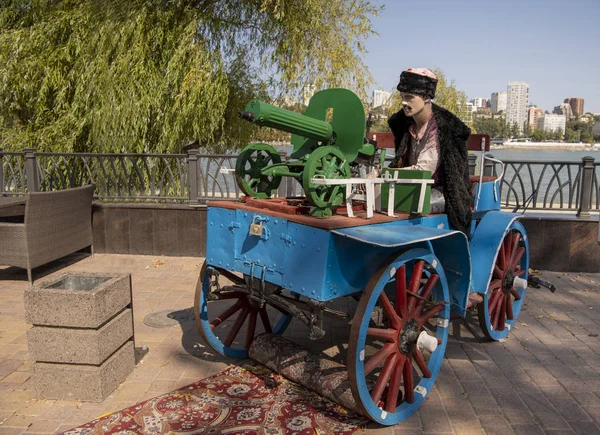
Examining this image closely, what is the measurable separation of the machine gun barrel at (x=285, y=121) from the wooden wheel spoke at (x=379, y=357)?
5.13 ft

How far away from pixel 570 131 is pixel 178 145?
74341 millimetres

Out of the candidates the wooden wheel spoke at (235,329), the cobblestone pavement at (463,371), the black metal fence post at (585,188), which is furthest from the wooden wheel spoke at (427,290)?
the black metal fence post at (585,188)

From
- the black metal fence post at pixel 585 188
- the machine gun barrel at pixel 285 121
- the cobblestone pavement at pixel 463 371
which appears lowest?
the cobblestone pavement at pixel 463 371

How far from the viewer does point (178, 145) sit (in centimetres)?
1012

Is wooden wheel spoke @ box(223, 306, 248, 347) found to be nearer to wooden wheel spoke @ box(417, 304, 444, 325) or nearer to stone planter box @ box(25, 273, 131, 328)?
stone planter box @ box(25, 273, 131, 328)

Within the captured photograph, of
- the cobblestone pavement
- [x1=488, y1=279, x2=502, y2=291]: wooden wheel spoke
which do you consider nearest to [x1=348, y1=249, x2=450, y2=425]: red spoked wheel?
the cobblestone pavement

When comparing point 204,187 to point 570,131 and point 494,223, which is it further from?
point 570,131

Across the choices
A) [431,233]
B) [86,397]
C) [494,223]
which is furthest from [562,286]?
[86,397]

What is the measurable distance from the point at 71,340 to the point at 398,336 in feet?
7.81

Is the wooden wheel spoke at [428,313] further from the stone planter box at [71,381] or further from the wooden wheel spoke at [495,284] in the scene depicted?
the stone planter box at [71,381]

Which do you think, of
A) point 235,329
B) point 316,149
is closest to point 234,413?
point 235,329

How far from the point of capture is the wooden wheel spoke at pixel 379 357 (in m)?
3.29

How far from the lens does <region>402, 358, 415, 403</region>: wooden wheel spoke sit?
A: 140 inches

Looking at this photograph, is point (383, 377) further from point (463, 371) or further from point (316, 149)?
point (316, 149)
